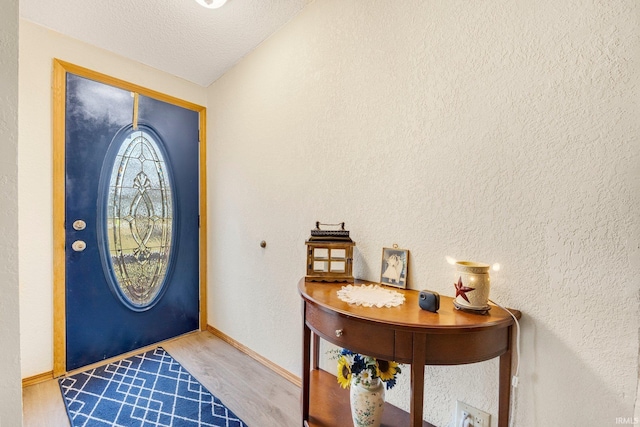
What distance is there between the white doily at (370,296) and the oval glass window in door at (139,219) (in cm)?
183

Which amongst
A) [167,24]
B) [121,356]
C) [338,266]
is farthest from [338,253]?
[121,356]

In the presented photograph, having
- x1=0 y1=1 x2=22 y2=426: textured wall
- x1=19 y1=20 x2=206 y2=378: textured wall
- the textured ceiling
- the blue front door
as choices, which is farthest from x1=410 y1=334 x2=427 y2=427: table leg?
x1=19 y1=20 x2=206 y2=378: textured wall

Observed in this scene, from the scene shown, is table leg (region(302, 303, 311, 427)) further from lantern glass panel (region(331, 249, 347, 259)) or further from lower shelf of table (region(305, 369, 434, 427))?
lantern glass panel (region(331, 249, 347, 259))

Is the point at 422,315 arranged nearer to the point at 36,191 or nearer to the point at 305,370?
the point at 305,370

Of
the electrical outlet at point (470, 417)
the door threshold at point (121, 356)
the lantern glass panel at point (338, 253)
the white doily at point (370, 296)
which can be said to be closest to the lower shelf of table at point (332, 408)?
the electrical outlet at point (470, 417)

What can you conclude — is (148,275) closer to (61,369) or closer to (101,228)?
(101,228)

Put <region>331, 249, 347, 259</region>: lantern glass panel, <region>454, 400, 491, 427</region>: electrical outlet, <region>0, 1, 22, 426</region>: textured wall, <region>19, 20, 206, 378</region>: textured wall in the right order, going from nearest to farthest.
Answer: <region>0, 1, 22, 426</region>: textured wall, <region>454, 400, 491, 427</region>: electrical outlet, <region>331, 249, 347, 259</region>: lantern glass panel, <region>19, 20, 206, 378</region>: textured wall

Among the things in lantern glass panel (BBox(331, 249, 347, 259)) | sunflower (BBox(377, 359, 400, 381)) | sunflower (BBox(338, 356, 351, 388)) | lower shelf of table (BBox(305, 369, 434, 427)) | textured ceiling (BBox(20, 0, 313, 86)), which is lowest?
lower shelf of table (BBox(305, 369, 434, 427))

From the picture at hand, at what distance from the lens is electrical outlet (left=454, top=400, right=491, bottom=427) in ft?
3.66

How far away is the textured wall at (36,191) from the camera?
183 centimetres

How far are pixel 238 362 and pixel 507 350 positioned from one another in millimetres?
1806

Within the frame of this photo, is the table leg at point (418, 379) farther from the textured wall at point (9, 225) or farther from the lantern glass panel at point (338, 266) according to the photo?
the textured wall at point (9, 225)

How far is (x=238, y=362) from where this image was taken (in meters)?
2.15

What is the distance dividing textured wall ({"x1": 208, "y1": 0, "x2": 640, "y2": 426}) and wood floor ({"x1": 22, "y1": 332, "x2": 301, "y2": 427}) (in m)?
0.20
